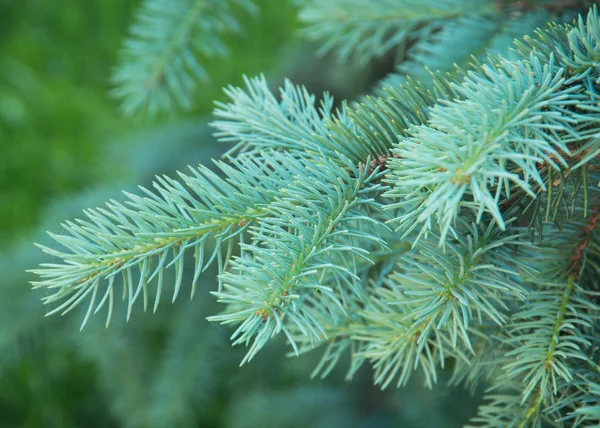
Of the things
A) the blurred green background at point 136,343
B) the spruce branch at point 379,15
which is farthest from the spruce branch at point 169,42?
the blurred green background at point 136,343

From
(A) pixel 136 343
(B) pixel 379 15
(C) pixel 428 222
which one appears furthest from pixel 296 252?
(A) pixel 136 343

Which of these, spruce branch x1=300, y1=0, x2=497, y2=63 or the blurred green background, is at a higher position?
spruce branch x1=300, y1=0, x2=497, y2=63

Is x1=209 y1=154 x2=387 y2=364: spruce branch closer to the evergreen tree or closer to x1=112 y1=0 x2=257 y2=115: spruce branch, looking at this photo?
the evergreen tree

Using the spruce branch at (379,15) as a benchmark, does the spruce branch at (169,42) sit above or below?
below

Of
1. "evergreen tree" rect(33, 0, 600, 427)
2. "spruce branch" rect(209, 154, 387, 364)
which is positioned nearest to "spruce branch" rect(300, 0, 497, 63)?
"evergreen tree" rect(33, 0, 600, 427)

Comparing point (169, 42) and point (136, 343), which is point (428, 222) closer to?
point (169, 42)

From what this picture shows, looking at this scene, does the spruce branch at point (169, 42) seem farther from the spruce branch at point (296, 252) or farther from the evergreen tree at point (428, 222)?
the spruce branch at point (296, 252)
